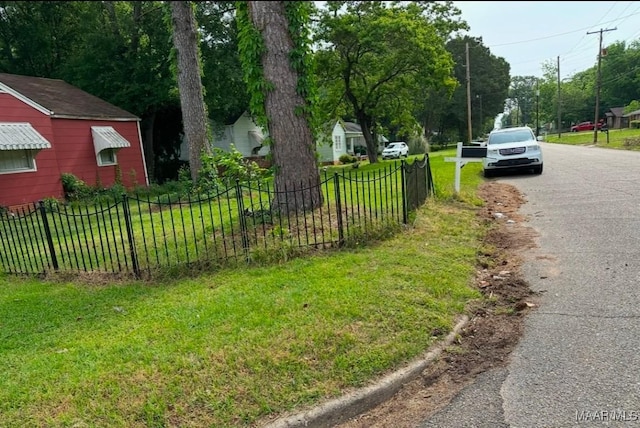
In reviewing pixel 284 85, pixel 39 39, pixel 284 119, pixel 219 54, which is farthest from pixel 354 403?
pixel 39 39

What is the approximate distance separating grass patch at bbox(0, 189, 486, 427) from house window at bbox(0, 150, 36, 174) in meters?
9.43

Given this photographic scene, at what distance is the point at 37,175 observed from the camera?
1373cm

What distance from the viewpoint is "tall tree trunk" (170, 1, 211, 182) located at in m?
12.4

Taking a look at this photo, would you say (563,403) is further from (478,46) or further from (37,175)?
(478,46)

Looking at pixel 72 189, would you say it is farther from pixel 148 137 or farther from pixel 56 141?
pixel 148 137

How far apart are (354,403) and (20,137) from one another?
14133mm

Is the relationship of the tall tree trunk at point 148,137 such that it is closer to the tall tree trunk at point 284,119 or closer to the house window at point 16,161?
the house window at point 16,161

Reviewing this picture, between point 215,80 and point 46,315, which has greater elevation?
point 215,80

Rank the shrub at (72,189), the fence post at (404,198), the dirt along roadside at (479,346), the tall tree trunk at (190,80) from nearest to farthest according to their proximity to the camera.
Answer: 1. the dirt along roadside at (479,346)
2. the fence post at (404,198)
3. the tall tree trunk at (190,80)
4. the shrub at (72,189)

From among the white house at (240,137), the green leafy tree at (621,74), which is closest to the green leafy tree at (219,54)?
the white house at (240,137)

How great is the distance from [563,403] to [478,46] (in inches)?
2376

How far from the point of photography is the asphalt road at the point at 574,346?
8.50ft

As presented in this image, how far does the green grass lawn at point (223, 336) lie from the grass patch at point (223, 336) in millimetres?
11

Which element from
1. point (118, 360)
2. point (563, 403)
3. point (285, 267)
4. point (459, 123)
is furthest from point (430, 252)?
point (459, 123)
